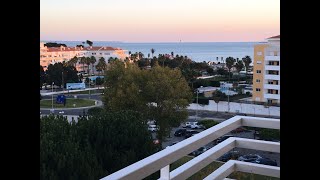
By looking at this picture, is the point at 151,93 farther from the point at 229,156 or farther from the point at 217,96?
the point at 229,156

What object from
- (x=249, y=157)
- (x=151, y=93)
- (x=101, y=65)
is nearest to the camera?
(x=249, y=157)

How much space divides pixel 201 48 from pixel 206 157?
1.57m

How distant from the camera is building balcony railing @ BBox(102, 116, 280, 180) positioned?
107 centimetres

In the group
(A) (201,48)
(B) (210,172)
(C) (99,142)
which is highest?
(A) (201,48)

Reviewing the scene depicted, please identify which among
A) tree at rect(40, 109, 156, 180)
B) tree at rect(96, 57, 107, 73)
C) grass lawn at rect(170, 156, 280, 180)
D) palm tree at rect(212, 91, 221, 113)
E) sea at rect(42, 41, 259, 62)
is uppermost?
sea at rect(42, 41, 259, 62)

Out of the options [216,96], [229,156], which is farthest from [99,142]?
[229,156]

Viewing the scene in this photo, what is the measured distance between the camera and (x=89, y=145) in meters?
3.90

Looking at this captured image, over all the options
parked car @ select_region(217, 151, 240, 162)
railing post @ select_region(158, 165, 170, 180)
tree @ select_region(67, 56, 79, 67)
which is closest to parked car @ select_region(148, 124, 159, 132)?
tree @ select_region(67, 56, 79, 67)

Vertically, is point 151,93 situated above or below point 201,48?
below

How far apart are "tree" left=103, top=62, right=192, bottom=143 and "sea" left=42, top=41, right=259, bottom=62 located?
0.47 m

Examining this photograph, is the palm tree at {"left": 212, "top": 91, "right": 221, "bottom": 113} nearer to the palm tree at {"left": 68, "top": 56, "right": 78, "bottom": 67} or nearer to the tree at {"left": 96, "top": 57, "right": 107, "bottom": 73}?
the tree at {"left": 96, "top": 57, "right": 107, "bottom": 73}

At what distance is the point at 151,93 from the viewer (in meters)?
4.18

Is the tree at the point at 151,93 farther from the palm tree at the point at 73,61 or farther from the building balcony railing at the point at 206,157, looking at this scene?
the building balcony railing at the point at 206,157
